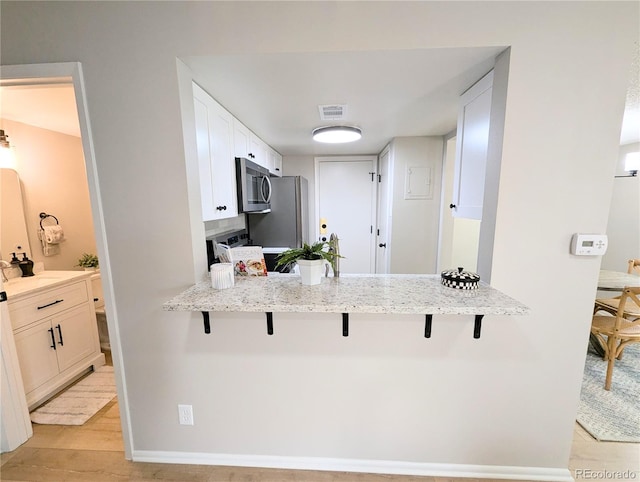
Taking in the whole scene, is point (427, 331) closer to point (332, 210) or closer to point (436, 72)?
point (436, 72)

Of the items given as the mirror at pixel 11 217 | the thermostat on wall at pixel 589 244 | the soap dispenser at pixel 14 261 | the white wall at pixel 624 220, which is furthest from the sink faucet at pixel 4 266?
the white wall at pixel 624 220

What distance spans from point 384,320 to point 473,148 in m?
A: 1.13

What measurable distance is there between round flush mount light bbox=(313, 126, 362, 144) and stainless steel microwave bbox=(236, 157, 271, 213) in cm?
65

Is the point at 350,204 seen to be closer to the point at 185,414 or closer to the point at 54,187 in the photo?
the point at 185,414

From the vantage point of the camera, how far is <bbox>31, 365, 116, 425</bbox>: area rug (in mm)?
1882

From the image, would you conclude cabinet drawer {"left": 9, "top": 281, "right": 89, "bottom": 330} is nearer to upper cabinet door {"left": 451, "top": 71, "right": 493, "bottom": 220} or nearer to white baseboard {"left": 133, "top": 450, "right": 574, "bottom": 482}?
white baseboard {"left": 133, "top": 450, "right": 574, "bottom": 482}

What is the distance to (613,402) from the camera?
6.47ft

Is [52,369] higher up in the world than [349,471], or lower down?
higher up

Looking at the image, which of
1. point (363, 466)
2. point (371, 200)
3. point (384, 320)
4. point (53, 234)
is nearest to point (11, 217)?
point (53, 234)

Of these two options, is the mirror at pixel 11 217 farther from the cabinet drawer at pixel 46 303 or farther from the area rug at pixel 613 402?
the area rug at pixel 613 402

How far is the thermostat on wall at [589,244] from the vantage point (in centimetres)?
120

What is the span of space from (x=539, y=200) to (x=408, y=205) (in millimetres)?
1556

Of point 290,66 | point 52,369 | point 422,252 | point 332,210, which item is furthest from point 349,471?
point 332,210

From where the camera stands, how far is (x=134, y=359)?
146 cm
